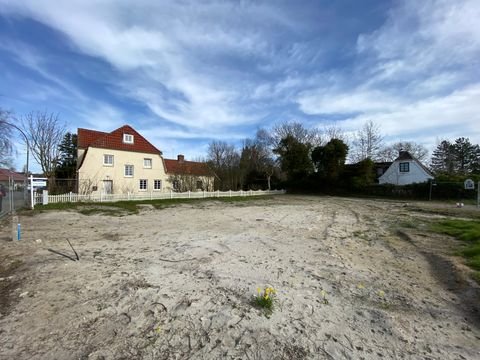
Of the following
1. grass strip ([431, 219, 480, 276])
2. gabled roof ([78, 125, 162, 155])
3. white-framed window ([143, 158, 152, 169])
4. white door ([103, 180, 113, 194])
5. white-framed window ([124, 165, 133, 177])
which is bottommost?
grass strip ([431, 219, 480, 276])

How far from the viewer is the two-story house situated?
24.7 meters

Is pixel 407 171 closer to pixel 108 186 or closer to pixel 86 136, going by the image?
pixel 108 186

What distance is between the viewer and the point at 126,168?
27375mm

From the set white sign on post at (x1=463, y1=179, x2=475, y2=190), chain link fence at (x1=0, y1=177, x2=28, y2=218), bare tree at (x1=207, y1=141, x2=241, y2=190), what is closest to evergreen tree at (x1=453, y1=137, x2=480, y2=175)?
white sign on post at (x1=463, y1=179, x2=475, y2=190)

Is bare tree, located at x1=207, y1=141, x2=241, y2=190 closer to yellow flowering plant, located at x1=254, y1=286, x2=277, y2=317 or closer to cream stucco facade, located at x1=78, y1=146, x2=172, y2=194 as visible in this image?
cream stucco facade, located at x1=78, y1=146, x2=172, y2=194

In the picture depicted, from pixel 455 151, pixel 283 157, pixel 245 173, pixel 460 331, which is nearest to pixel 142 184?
pixel 245 173

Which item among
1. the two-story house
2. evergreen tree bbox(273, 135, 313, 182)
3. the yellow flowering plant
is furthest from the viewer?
evergreen tree bbox(273, 135, 313, 182)

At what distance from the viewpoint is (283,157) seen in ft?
131

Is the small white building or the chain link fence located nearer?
the chain link fence

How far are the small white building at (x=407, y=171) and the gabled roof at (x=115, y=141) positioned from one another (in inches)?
1243

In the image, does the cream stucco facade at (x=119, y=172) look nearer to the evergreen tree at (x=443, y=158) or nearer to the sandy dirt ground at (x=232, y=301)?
the sandy dirt ground at (x=232, y=301)

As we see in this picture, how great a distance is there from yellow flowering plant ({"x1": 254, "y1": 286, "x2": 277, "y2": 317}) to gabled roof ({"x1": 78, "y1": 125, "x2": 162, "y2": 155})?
85.6ft

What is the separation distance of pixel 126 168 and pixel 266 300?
88.9 feet

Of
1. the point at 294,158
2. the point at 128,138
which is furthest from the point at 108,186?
the point at 294,158
